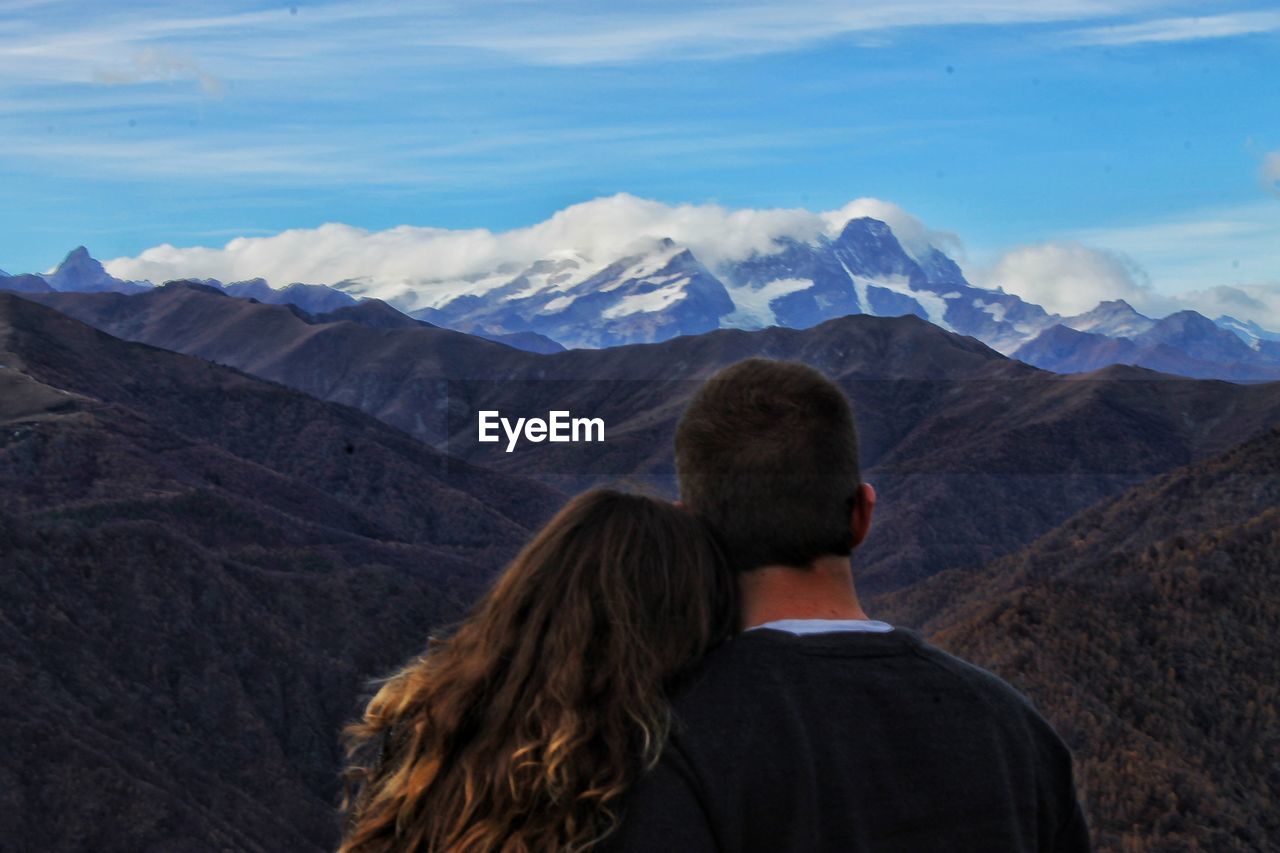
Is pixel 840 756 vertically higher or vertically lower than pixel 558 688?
lower

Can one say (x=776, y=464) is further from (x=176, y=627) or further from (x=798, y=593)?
(x=176, y=627)

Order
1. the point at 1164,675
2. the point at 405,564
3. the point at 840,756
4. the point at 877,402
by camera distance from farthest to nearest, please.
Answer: the point at 877,402 → the point at 405,564 → the point at 1164,675 → the point at 840,756

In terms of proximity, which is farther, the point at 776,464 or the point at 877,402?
the point at 877,402

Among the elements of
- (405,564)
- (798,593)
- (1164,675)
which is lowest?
(405,564)

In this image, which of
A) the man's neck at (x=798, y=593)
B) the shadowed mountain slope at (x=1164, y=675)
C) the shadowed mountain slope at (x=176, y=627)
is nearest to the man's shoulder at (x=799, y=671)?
the man's neck at (x=798, y=593)

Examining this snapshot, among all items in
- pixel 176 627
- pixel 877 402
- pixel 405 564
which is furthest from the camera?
pixel 877 402

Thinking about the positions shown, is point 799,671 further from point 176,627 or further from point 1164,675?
point 176,627

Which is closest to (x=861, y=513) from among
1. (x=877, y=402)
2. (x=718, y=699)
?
(x=718, y=699)
